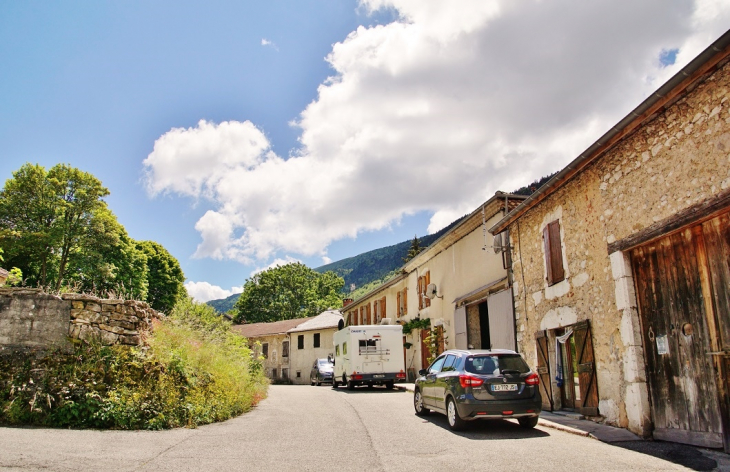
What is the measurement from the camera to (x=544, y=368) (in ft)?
38.7

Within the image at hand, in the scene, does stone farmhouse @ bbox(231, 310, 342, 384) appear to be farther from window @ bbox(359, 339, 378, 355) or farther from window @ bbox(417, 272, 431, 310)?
window @ bbox(359, 339, 378, 355)

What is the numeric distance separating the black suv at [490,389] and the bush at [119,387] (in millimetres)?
4910

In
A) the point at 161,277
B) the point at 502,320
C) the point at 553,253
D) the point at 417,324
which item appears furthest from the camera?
the point at 161,277

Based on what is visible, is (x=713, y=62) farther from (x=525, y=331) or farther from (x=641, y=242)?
(x=525, y=331)

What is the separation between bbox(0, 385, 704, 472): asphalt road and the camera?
19.3 ft

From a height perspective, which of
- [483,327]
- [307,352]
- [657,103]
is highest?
[657,103]

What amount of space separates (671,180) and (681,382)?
315cm

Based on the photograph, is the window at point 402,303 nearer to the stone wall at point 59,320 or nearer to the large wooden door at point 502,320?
the large wooden door at point 502,320

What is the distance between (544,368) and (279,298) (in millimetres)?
57547

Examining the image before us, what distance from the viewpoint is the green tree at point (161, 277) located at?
1933 inches

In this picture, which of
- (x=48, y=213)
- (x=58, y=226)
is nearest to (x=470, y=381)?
(x=58, y=226)

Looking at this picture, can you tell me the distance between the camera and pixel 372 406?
13.9 m

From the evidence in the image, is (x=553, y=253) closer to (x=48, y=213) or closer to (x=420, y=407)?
(x=420, y=407)

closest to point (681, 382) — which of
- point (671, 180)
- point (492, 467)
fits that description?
point (671, 180)
